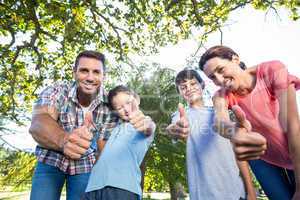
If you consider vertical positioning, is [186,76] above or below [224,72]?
above

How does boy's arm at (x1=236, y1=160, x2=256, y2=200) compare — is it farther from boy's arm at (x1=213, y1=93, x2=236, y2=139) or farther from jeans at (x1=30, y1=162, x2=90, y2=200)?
jeans at (x1=30, y1=162, x2=90, y2=200)

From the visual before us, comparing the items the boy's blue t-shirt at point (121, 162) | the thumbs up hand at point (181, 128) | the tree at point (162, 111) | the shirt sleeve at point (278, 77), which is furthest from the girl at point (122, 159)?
the tree at point (162, 111)

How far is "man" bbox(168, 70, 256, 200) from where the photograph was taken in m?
2.93

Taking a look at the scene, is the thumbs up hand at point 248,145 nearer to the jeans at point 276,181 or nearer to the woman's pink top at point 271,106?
the woman's pink top at point 271,106

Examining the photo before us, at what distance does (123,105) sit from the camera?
3.53 meters

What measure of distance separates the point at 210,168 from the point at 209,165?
0.10 feet

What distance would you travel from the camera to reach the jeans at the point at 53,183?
295 centimetres

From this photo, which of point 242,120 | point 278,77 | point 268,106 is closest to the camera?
point 242,120

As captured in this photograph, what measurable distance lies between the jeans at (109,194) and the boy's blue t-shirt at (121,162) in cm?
3

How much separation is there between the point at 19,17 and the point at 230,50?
25.1ft

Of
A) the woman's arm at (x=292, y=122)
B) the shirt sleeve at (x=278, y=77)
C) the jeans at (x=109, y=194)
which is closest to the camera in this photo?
the woman's arm at (x=292, y=122)

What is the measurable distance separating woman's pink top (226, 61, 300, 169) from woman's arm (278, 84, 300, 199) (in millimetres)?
61

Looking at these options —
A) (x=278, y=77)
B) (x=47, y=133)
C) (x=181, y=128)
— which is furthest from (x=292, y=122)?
(x=47, y=133)

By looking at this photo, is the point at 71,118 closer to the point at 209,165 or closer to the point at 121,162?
the point at 121,162
